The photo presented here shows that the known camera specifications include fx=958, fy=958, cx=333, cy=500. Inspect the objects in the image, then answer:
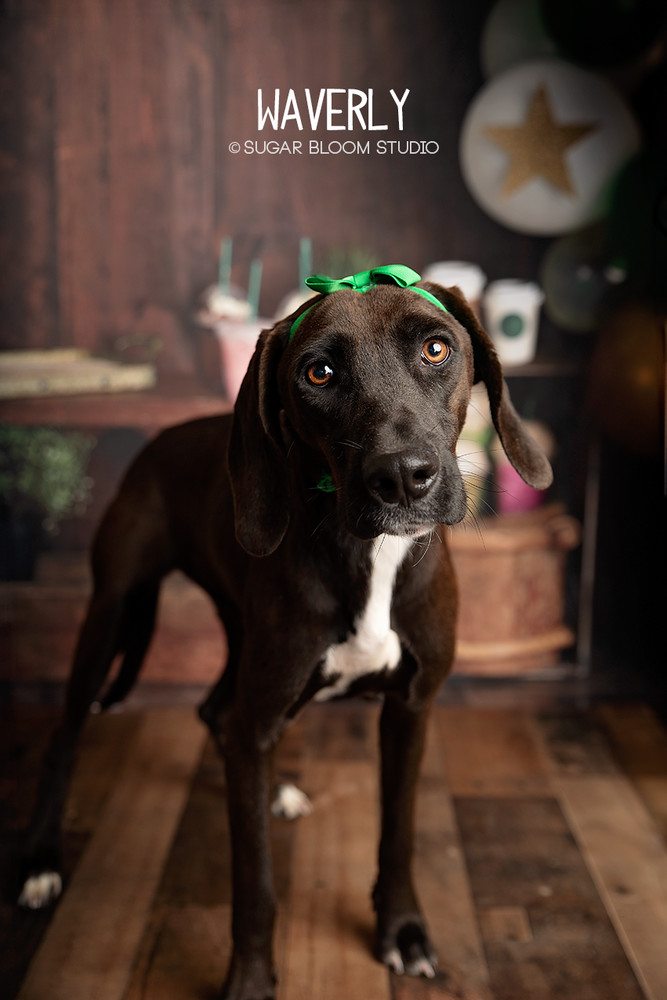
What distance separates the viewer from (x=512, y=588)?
10.4 feet

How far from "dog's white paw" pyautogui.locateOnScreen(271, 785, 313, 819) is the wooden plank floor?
0.14ft

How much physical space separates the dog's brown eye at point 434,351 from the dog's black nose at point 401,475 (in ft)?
0.68

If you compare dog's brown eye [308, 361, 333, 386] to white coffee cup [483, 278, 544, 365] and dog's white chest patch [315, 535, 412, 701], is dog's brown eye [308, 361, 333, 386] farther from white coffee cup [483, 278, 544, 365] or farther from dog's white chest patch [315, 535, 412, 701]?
white coffee cup [483, 278, 544, 365]

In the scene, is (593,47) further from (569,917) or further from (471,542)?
(569,917)

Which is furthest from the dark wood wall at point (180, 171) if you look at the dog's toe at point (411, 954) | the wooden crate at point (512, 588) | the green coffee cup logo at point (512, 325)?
the dog's toe at point (411, 954)

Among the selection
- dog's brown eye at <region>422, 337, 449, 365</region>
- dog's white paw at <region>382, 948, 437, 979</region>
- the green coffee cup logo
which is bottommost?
dog's white paw at <region>382, 948, 437, 979</region>

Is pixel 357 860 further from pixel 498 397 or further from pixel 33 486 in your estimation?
pixel 33 486

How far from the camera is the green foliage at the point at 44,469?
3240 mm

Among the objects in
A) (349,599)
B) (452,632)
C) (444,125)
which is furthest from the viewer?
(444,125)

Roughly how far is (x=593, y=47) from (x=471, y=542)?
1.56m

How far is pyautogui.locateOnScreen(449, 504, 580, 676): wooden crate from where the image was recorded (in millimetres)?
3127

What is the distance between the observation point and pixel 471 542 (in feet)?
10.2

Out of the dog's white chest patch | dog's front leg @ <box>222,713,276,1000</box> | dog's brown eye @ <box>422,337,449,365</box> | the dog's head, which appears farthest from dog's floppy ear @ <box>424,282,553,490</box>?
dog's front leg @ <box>222,713,276,1000</box>

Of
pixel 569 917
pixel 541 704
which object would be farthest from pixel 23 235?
pixel 569 917
